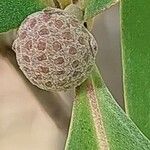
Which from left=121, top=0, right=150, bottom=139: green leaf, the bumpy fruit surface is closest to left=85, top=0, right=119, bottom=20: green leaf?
the bumpy fruit surface

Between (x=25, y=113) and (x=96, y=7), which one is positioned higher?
(x=96, y=7)

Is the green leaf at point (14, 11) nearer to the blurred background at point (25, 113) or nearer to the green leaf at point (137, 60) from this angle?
the blurred background at point (25, 113)

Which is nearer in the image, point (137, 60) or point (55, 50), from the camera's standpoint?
point (55, 50)

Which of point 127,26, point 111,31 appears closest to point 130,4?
point 127,26

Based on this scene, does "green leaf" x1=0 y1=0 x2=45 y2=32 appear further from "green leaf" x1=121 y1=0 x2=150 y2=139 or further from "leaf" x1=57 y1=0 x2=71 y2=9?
"green leaf" x1=121 y1=0 x2=150 y2=139

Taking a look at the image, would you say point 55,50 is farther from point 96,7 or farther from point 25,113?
point 25,113

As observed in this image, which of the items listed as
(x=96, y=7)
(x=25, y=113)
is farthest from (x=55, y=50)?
(x=25, y=113)
